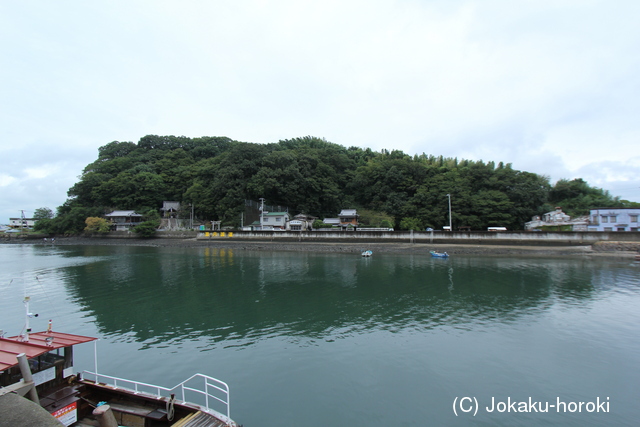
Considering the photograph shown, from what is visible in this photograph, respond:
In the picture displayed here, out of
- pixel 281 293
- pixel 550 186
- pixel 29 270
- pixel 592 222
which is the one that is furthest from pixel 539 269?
pixel 29 270

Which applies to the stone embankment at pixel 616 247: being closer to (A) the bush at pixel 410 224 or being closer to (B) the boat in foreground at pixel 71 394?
(A) the bush at pixel 410 224

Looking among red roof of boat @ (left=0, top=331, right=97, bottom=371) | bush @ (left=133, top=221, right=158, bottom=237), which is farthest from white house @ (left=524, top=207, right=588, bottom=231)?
bush @ (left=133, top=221, right=158, bottom=237)

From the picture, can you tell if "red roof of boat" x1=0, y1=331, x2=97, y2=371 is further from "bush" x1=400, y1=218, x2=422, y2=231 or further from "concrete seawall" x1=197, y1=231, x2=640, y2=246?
"bush" x1=400, y1=218, x2=422, y2=231

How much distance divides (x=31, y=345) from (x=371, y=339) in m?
9.49

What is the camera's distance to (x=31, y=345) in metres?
6.09

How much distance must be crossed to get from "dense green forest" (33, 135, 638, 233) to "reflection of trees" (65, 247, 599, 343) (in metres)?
20.2

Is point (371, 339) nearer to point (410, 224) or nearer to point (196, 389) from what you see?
point (196, 389)

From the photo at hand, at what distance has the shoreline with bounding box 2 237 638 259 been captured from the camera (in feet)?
113

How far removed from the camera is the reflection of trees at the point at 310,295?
1300 cm

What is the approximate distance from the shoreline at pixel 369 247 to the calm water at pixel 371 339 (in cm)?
1220

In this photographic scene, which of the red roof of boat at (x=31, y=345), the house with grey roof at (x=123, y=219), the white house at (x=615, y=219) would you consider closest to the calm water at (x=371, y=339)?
the red roof of boat at (x=31, y=345)

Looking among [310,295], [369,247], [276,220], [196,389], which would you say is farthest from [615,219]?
[196,389]

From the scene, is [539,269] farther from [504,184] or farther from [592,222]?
[504,184]

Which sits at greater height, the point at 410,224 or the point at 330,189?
the point at 330,189
